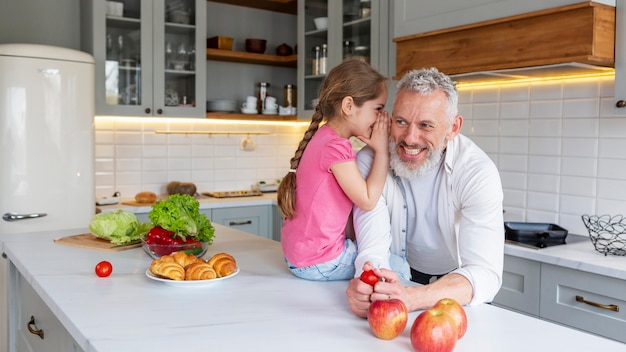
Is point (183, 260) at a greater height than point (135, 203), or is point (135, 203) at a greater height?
point (183, 260)

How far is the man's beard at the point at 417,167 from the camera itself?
2020 mm

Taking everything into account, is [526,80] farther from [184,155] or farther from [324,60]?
[184,155]

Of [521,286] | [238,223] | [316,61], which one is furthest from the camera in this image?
[316,61]

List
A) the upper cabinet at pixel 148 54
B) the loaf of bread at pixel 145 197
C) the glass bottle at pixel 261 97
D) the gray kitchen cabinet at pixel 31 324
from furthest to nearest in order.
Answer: the glass bottle at pixel 261 97
the loaf of bread at pixel 145 197
the upper cabinet at pixel 148 54
the gray kitchen cabinet at pixel 31 324

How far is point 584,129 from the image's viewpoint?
3160mm

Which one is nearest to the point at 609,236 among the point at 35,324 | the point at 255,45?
the point at 35,324

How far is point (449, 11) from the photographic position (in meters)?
3.24

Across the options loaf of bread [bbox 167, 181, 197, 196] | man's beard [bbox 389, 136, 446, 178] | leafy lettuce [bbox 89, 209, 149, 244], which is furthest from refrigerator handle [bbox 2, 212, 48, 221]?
man's beard [bbox 389, 136, 446, 178]

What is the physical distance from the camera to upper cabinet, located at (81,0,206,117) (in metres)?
4.10

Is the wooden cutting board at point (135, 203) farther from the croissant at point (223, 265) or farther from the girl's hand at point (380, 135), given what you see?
the girl's hand at point (380, 135)

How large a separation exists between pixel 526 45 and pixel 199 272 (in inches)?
75.6

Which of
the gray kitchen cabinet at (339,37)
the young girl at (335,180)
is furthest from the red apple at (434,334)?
the gray kitchen cabinet at (339,37)

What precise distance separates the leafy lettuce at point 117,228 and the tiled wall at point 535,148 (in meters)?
2.05

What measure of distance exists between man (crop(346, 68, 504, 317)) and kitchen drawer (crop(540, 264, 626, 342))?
0.70m
